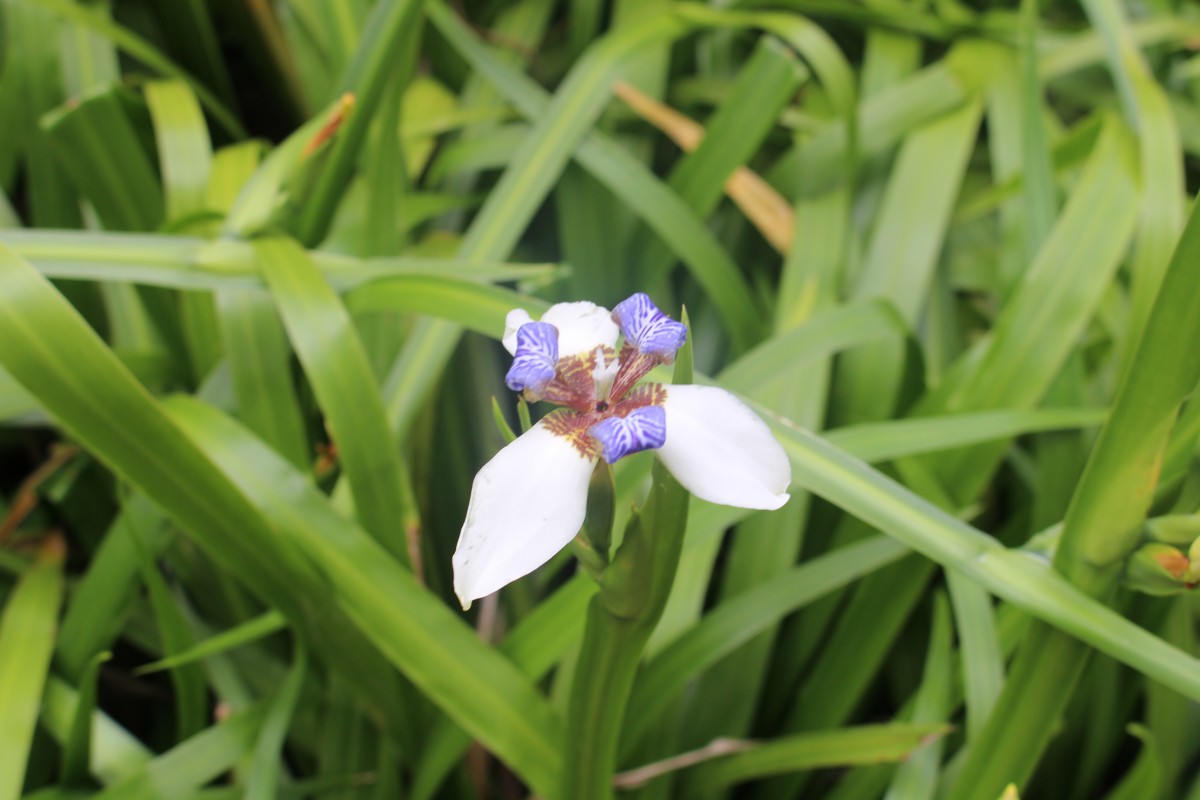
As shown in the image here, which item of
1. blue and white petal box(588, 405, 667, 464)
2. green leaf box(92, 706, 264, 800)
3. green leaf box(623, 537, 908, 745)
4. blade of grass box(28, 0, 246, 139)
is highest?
blade of grass box(28, 0, 246, 139)

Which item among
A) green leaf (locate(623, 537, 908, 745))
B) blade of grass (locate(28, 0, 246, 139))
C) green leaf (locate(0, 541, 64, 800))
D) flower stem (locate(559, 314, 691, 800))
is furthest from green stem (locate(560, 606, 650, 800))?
blade of grass (locate(28, 0, 246, 139))

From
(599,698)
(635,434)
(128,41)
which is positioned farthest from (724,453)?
(128,41)

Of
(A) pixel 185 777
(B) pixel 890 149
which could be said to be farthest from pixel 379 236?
(B) pixel 890 149

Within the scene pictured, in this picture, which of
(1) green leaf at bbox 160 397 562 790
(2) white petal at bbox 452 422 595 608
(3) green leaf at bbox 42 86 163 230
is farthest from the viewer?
(3) green leaf at bbox 42 86 163 230

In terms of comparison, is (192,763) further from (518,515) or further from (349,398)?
(518,515)

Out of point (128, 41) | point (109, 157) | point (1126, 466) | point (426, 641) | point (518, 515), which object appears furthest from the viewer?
point (128, 41)

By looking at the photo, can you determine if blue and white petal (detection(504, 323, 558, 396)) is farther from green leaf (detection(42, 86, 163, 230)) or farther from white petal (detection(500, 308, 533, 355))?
green leaf (detection(42, 86, 163, 230))
